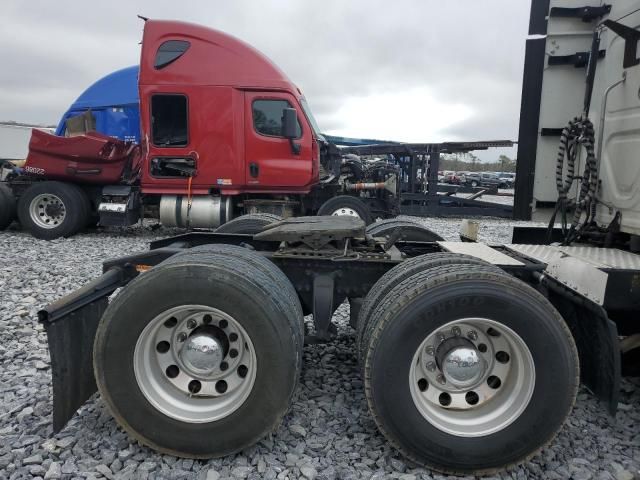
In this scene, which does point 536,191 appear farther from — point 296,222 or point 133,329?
point 133,329

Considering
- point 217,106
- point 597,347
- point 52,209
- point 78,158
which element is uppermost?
point 217,106

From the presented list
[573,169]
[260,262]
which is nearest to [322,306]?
[260,262]

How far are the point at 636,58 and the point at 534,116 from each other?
90 cm

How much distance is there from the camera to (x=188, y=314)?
2.34 m

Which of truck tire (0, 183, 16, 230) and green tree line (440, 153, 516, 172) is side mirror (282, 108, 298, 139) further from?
green tree line (440, 153, 516, 172)

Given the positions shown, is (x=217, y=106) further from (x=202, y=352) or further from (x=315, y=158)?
(x=202, y=352)

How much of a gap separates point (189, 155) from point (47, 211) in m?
3.10

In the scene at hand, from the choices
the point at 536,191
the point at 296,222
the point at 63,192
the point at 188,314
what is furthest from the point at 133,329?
the point at 63,192

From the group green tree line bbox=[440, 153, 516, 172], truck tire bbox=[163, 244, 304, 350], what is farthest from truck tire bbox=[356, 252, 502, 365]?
green tree line bbox=[440, 153, 516, 172]

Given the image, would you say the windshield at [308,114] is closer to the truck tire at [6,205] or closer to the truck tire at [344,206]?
the truck tire at [344,206]

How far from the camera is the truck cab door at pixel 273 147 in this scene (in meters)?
8.20

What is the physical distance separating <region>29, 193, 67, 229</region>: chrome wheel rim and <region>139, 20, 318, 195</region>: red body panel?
1.74 m

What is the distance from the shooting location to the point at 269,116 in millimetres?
8273

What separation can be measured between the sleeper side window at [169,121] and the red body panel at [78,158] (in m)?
1.02
